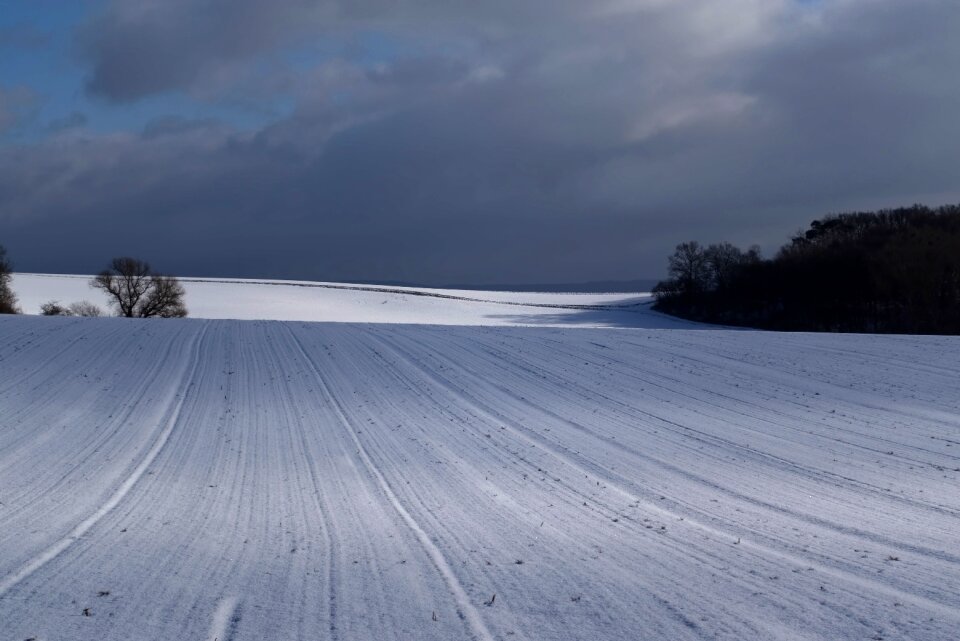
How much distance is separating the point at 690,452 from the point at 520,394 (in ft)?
22.1

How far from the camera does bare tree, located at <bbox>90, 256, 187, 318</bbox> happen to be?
58.6 meters

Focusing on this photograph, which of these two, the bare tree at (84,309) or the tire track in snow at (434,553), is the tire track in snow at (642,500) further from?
the bare tree at (84,309)

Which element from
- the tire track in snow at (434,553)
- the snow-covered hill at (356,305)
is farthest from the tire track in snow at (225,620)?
the snow-covered hill at (356,305)

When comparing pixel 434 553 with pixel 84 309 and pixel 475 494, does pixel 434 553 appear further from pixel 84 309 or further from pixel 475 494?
pixel 84 309

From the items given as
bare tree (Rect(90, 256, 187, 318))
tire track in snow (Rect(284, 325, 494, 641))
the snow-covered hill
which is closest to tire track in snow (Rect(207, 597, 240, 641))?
tire track in snow (Rect(284, 325, 494, 641))

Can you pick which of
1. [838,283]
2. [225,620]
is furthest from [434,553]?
[838,283]

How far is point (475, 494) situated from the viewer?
11.4m

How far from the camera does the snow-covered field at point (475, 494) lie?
655 centimetres

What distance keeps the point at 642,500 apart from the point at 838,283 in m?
52.6

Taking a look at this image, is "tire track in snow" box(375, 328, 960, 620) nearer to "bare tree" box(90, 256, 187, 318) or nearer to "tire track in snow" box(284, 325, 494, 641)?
"tire track in snow" box(284, 325, 494, 641)

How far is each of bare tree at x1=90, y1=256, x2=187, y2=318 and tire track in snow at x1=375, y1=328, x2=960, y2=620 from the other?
133 feet

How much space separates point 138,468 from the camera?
12.7 m

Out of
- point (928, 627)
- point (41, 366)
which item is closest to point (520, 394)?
point (41, 366)

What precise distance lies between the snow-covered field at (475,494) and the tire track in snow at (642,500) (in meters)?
0.05
